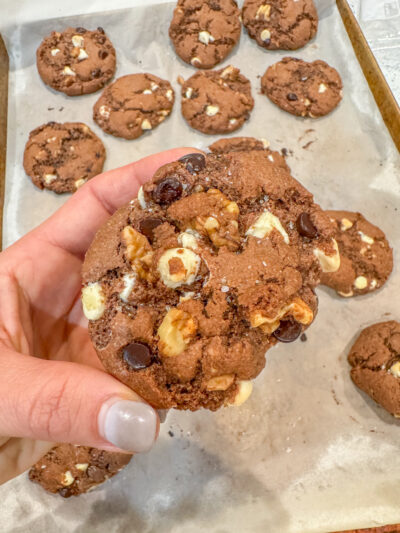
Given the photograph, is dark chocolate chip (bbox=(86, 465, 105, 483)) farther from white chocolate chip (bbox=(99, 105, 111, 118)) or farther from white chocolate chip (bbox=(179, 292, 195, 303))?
white chocolate chip (bbox=(99, 105, 111, 118))

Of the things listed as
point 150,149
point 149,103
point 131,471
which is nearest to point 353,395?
point 131,471

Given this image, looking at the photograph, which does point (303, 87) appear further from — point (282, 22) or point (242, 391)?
point (242, 391)

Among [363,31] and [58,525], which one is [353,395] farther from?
[363,31]

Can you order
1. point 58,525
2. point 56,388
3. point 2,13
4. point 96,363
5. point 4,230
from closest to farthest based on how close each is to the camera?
point 56,388, point 96,363, point 58,525, point 4,230, point 2,13

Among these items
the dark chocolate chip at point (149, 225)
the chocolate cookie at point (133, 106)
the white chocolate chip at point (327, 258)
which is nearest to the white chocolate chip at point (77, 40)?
the chocolate cookie at point (133, 106)

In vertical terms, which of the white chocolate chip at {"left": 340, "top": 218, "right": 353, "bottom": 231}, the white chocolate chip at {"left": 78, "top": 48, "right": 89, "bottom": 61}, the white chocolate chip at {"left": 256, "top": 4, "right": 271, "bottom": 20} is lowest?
the white chocolate chip at {"left": 340, "top": 218, "right": 353, "bottom": 231}

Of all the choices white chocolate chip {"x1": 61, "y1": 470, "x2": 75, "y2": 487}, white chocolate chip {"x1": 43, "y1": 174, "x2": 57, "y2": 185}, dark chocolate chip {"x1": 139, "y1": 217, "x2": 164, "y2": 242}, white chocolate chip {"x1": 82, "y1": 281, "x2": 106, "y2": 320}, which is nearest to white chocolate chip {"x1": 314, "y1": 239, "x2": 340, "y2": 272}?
dark chocolate chip {"x1": 139, "y1": 217, "x2": 164, "y2": 242}

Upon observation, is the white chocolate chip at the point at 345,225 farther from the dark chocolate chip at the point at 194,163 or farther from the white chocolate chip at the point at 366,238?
the dark chocolate chip at the point at 194,163
